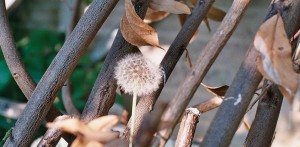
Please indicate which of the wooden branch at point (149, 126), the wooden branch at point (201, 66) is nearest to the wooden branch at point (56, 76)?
the wooden branch at point (201, 66)

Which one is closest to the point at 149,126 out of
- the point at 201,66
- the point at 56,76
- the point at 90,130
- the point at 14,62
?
the point at 90,130

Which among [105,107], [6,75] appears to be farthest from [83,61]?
[105,107]

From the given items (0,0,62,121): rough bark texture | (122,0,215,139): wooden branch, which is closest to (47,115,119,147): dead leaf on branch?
(122,0,215,139): wooden branch

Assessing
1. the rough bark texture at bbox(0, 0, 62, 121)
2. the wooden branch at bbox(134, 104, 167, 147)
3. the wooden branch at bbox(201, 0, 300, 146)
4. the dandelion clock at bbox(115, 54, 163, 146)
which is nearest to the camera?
the wooden branch at bbox(134, 104, 167, 147)

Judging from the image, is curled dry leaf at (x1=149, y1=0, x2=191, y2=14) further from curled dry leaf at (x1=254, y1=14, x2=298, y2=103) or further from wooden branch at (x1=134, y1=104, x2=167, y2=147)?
wooden branch at (x1=134, y1=104, x2=167, y2=147)

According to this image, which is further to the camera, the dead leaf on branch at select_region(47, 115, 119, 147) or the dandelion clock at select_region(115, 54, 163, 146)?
the dandelion clock at select_region(115, 54, 163, 146)

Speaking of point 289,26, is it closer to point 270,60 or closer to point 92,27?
point 270,60

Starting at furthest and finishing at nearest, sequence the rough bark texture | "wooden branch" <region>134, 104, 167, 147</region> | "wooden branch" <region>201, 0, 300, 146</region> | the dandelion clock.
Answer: the rough bark texture, the dandelion clock, "wooden branch" <region>201, 0, 300, 146</region>, "wooden branch" <region>134, 104, 167, 147</region>
